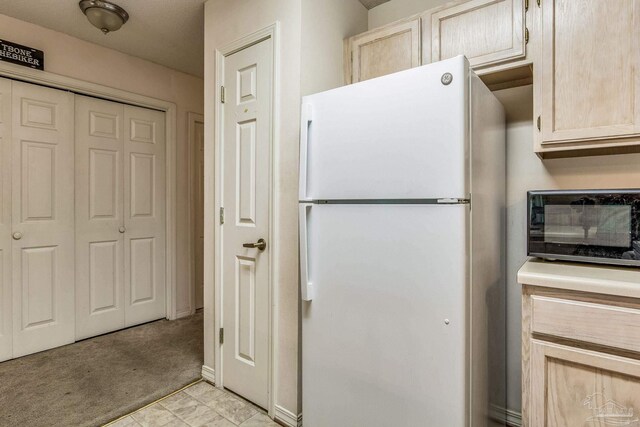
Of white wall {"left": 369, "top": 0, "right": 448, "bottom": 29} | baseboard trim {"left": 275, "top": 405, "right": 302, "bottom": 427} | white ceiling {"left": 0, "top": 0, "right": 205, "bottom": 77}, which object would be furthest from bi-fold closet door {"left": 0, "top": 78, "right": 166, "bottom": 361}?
white wall {"left": 369, "top": 0, "right": 448, "bottom": 29}

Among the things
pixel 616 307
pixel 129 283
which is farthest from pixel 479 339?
pixel 129 283

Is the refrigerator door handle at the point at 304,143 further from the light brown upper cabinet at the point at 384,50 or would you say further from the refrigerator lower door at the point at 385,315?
the light brown upper cabinet at the point at 384,50

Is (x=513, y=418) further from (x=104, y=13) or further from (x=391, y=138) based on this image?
(x=104, y=13)

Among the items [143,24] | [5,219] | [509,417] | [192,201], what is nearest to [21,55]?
[143,24]

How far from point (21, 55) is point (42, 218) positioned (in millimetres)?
1195

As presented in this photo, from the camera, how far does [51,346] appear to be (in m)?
2.69

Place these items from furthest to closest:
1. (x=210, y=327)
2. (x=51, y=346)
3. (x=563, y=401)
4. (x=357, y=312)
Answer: (x=51, y=346) < (x=210, y=327) < (x=357, y=312) < (x=563, y=401)

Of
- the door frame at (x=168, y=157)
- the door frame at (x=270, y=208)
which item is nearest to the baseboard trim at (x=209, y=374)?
the door frame at (x=270, y=208)

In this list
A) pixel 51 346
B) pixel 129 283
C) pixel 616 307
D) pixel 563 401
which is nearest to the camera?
pixel 616 307

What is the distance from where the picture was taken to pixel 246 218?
201cm

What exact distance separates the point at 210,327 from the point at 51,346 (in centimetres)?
151

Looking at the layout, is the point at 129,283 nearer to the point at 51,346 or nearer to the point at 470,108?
the point at 51,346

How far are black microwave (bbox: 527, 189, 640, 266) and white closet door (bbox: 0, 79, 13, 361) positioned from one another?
3.32m

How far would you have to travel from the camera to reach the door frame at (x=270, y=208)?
1.83m
